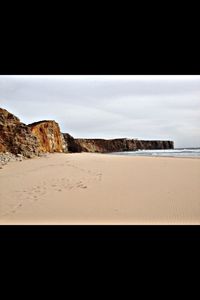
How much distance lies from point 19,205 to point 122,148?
109 feet

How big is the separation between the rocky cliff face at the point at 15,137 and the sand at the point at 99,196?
120 inches

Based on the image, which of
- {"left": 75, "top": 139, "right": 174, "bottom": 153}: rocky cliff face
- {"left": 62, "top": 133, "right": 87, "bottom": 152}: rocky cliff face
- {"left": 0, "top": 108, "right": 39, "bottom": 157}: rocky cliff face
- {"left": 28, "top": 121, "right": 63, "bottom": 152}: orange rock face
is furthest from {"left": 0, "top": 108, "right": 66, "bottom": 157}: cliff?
{"left": 75, "top": 139, "right": 174, "bottom": 153}: rocky cliff face

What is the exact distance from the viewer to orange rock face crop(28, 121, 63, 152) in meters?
12.7

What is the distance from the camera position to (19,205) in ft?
10.6

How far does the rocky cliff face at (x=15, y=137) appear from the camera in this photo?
7.92 m

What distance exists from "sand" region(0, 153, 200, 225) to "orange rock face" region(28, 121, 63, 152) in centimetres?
786
